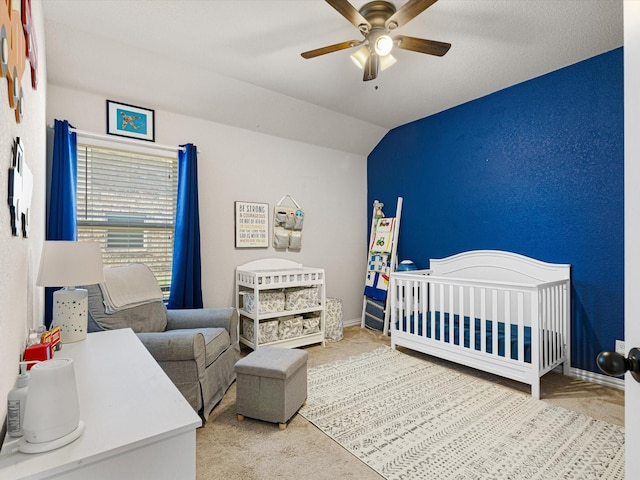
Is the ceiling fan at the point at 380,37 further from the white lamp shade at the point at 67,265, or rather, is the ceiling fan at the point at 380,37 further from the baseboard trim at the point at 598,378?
the baseboard trim at the point at 598,378

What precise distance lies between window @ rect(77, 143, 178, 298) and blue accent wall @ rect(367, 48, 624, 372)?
270 cm

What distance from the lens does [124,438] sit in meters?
0.82

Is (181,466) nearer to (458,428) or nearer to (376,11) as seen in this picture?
(458,428)

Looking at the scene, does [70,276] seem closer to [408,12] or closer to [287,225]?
[408,12]

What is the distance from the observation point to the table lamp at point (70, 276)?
1.54m

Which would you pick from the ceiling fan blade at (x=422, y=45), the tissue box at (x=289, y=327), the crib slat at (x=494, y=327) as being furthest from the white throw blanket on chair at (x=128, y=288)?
the crib slat at (x=494, y=327)

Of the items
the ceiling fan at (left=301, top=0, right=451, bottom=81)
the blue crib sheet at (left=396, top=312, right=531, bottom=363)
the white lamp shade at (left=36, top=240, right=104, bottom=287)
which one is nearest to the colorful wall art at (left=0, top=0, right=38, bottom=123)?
→ the white lamp shade at (left=36, top=240, right=104, bottom=287)

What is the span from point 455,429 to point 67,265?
7.24 feet

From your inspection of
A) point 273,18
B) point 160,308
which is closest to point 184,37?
point 273,18

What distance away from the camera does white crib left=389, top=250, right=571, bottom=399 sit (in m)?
2.51

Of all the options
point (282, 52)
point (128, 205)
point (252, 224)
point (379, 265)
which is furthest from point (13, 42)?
point (379, 265)

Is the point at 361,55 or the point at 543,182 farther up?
the point at 361,55

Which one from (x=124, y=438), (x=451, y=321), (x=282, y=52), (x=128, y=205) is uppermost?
(x=282, y=52)

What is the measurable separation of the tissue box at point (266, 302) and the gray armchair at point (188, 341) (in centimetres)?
57
